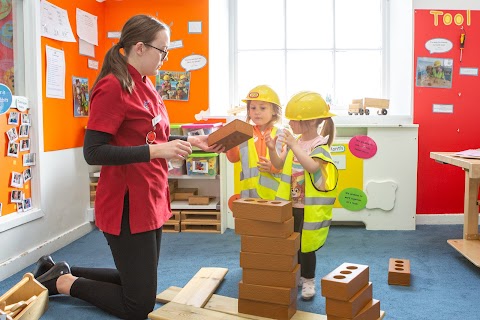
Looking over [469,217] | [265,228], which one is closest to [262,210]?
[265,228]

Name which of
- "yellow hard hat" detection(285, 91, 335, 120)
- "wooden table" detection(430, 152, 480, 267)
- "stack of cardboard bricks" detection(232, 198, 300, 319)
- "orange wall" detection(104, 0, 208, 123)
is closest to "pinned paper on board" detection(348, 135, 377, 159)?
"wooden table" detection(430, 152, 480, 267)

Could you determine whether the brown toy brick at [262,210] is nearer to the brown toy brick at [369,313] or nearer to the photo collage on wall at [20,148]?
the brown toy brick at [369,313]

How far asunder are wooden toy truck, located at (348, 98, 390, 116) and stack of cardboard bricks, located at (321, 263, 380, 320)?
7.96 ft

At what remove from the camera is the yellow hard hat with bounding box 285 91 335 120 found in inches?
99.1

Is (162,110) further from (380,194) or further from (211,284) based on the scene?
(380,194)

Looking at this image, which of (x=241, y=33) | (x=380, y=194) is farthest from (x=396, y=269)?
(x=241, y=33)

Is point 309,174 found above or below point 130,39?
below

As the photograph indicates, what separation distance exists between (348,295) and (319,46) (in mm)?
3205

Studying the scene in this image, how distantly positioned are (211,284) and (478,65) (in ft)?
9.89

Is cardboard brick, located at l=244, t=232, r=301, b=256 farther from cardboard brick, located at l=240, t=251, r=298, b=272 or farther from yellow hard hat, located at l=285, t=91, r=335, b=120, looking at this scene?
yellow hard hat, located at l=285, t=91, r=335, b=120

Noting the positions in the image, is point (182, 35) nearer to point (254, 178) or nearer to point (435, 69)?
point (254, 178)

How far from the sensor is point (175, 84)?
4.45 meters

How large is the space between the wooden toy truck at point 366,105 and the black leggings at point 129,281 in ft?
8.44

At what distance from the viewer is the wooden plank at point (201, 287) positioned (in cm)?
247
